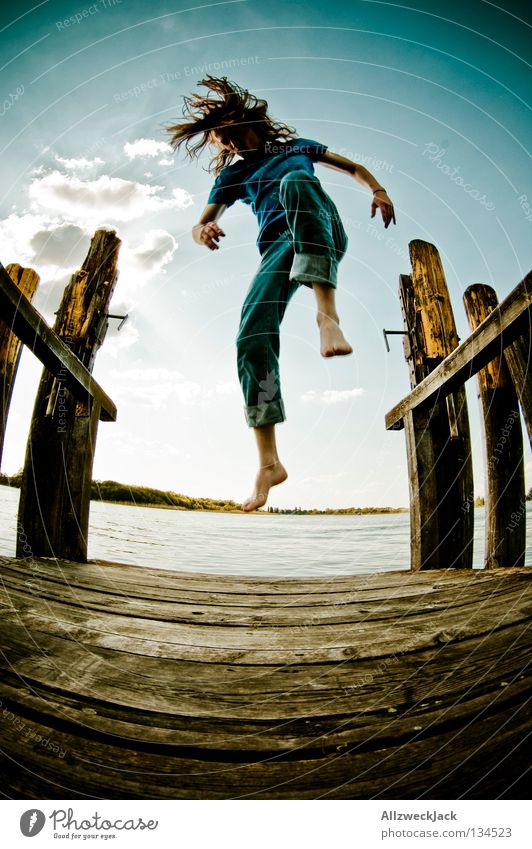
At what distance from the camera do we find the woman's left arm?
99.0 inches

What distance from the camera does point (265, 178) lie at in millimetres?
2586

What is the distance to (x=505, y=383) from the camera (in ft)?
11.5

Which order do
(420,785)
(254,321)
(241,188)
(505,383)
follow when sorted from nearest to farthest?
(420,785) < (254,321) < (241,188) < (505,383)

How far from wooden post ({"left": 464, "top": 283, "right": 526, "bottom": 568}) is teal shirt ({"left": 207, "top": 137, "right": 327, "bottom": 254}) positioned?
2329mm

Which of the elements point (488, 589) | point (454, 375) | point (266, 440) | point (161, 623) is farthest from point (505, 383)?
point (161, 623)

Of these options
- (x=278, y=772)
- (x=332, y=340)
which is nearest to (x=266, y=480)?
(x=332, y=340)

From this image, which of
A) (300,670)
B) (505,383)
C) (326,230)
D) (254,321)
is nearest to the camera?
(300,670)

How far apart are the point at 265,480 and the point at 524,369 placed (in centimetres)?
151

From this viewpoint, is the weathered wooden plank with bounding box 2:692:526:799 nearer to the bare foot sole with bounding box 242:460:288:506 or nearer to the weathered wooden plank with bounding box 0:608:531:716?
the weathered wooden plank with bounding box 0:608:531:716

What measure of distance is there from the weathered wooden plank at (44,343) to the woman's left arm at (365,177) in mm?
2155

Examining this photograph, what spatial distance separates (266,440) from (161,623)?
111 cm

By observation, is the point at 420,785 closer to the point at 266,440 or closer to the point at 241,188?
the point at 266,440

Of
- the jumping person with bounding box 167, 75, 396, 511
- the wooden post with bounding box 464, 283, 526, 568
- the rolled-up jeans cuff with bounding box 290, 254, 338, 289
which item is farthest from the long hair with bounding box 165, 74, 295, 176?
the wooden post with bounding box 464, 283, 526, 568
